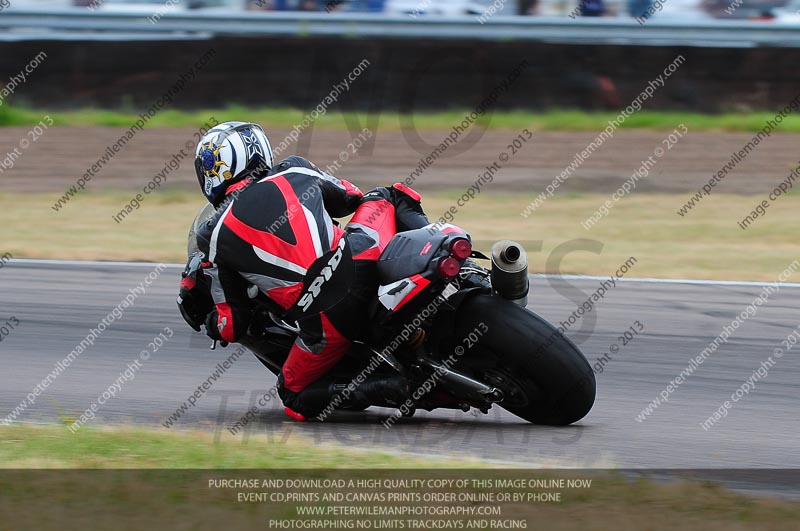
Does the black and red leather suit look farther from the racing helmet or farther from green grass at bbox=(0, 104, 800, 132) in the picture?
green grass at bbox=(0, 104, 800, 132)

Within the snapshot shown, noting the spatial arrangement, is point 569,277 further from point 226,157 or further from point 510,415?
point 226,157

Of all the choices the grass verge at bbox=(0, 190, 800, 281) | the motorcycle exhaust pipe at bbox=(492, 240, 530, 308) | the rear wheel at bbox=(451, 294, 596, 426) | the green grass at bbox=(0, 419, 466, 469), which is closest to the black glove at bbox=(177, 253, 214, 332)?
the green grass at bbox=(0, 419, 466, 469)

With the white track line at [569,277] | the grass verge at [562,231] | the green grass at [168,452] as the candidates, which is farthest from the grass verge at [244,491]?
the grass verge at [562,231]

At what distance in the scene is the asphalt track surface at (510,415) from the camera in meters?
5.09

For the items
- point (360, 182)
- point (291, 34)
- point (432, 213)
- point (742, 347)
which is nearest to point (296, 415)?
point (742, 347)

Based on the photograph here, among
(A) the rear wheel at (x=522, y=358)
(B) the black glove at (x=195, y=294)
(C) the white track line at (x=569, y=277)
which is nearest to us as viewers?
(A) the rear wheel at (x=522, y=358)

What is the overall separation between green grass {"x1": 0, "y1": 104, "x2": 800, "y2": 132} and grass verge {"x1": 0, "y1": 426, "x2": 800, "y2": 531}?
1112 cm

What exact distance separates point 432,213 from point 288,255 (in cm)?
699

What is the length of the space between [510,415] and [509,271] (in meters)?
0.95

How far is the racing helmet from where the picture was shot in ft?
16.7

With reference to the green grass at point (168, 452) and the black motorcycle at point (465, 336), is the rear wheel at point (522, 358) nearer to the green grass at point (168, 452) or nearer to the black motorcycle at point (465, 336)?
the black motorcycle at point (465, 336)

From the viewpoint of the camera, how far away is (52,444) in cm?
499

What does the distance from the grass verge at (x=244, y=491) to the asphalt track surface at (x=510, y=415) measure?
1.38ft

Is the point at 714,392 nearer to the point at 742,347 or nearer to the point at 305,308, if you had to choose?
the point at 742,347
